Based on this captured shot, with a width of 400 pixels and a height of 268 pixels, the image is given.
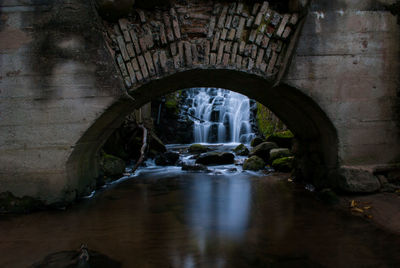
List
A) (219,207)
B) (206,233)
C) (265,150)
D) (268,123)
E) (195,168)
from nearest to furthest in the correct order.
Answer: (206,233) < (219,207) < (195,168) < (265,150) < (268,123)

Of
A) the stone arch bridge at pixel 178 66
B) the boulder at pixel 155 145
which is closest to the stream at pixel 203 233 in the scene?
the stone arch bridge at pixel 178 66

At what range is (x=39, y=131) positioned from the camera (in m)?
3.65

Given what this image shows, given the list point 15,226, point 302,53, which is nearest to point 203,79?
point 302,53

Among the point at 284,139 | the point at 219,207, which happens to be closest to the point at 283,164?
the point at 284,139

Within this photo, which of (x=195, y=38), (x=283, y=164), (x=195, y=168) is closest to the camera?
(x=195, y=38)

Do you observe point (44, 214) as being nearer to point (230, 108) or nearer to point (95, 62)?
point (95, 62)

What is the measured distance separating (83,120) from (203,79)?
192 centimetres

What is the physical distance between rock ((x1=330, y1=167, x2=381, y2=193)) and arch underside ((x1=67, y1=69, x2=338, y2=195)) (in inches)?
8.7

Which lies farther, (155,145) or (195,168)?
(155,145)

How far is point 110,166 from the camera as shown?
20.7ft

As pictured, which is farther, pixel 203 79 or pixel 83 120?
pixel 203 79

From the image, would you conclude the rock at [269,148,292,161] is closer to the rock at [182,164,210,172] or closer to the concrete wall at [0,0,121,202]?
the rock at [182,164,210,172]

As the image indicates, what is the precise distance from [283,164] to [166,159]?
3933 mm

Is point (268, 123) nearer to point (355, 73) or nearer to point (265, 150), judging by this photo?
point (265, 150)
